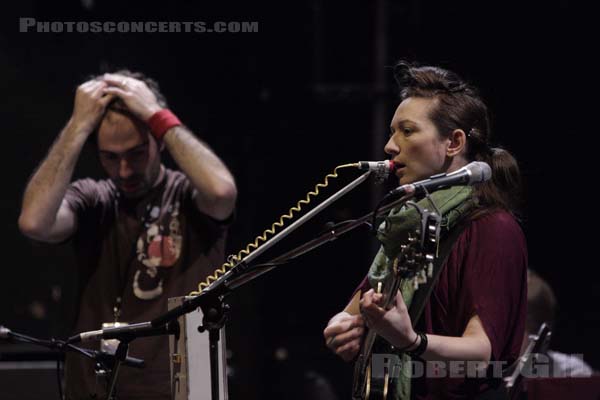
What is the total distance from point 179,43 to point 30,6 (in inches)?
Result: 24.1

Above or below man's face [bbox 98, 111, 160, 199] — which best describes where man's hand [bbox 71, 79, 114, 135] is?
above

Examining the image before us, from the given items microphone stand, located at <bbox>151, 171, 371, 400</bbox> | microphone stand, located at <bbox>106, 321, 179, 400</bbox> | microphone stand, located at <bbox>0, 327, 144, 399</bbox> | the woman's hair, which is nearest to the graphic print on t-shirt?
microphone stand, located at <bbox>0, 327, 144, 399</bbox>

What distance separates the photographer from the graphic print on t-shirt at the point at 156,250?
3098 mm

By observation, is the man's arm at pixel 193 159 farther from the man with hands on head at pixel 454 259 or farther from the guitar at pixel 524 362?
the guitar at pixel 524 362

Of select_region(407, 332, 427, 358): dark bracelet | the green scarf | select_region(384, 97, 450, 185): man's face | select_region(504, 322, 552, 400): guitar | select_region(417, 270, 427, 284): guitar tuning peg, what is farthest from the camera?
select_region(504, 322, 552, 400): guitar

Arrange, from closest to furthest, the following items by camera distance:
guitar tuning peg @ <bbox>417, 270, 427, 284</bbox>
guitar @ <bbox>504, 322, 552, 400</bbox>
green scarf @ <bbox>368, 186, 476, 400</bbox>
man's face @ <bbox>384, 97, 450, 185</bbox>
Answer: guitar tuning peg @ <bbox>417, 270, 427, 284</bbox>
green scarf @ <bbox>368, 186, 476, 400</bbox>
man's face @ <bbox>384, 97, 450, 185</bbox>
guitar @ <bbox>504, 322, 552, 400</bbox>

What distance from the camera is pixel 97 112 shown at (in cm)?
326

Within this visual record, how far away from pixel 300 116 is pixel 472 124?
2.32 m

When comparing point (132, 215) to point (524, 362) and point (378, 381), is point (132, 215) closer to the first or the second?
point (378, 381)

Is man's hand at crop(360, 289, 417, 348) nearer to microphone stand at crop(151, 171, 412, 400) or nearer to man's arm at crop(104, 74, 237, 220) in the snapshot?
microphone stand at crop(151, 171, 412, 400)

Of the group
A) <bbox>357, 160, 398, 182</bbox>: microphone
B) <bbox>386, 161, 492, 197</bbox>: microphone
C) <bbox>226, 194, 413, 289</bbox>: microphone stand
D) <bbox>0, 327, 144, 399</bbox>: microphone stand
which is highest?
<bbox>357, 160, 398, 182</bbox>: microphone

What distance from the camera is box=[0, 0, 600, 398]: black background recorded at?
4.07 metres

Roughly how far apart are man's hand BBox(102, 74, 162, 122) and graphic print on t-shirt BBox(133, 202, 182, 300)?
31 centimetres

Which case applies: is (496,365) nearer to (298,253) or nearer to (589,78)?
(298,253)
